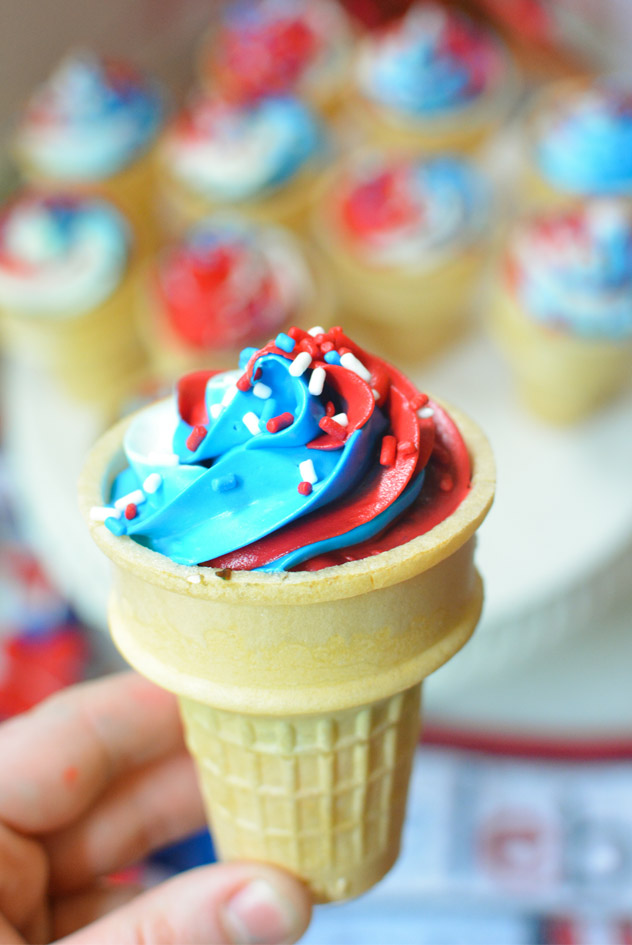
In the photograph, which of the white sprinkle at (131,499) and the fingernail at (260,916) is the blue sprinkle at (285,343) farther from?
the fingernail at (260,916)

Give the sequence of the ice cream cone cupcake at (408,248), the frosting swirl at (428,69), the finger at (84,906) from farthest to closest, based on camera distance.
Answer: the frosting swirl at (428,69), the ice cream cone cupcake at (408,248), the finger at (84,906)

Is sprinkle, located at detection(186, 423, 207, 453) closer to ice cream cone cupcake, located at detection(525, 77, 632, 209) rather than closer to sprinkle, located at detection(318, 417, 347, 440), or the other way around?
sprinkle, located at detection(318, 417, 347, 440)

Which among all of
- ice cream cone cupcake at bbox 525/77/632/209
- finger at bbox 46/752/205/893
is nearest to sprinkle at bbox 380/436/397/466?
finger at bbox 46/752/205/893

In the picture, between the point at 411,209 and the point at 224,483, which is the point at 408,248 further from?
the point at 224,483

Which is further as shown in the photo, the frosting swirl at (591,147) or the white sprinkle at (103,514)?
the frosting swirl at (591,147)

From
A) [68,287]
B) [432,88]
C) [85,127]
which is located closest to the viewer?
[68,287]

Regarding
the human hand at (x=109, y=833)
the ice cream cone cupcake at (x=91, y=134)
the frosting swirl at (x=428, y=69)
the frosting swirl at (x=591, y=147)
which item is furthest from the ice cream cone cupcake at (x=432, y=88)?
the human hand at (x=109, y=833)

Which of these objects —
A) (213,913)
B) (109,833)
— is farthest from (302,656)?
(109,833)
